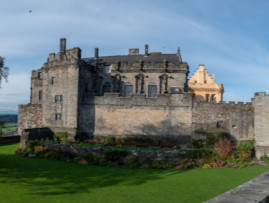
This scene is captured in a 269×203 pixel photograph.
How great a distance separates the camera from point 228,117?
81.6 feet

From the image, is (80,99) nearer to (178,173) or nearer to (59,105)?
(59,105)

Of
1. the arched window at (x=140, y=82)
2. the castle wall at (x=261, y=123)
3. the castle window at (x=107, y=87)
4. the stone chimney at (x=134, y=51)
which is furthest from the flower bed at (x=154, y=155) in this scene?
the stone chimney at (x=134, y=51)

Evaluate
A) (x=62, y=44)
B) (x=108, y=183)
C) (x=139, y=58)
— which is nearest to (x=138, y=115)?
(x=108, y=183)

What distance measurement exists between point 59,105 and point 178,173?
18.4m

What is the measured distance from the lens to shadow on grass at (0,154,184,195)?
1220 centimetres

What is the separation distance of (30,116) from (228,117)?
87.1 feet

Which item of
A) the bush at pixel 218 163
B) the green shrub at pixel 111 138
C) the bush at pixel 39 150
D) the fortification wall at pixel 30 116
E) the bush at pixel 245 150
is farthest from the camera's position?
the fortification wall at pixel 30 116

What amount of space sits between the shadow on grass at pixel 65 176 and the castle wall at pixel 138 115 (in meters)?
8.48

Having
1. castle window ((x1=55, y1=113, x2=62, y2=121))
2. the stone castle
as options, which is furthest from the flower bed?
castle window ((x1=55, y1=113, x2=62, y2=121))

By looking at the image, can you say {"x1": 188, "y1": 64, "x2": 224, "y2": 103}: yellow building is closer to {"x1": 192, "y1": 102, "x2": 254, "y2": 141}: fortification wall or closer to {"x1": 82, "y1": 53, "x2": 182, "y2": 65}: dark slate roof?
{"x1": 82, "y1": 53, "x2": 182, "y2": 65}: dark slate roof

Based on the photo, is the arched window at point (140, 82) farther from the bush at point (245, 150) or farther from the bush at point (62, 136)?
the bush at point (245, 150)

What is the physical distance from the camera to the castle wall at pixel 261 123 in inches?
829

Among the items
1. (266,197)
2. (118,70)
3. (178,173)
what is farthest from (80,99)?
(266,197)

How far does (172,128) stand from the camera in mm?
25016
